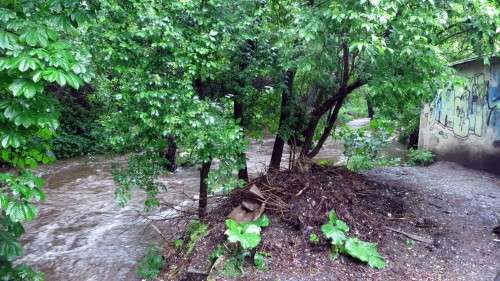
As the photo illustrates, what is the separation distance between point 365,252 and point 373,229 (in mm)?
560

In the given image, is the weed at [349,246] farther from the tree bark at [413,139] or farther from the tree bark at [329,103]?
the tree bark at [413,139]

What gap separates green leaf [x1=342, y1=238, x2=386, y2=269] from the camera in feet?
13.3

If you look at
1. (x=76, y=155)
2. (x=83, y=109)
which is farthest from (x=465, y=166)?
(x=83, y=109)

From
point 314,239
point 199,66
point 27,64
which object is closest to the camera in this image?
point 27,64

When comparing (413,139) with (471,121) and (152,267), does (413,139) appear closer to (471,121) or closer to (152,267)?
(471,121)

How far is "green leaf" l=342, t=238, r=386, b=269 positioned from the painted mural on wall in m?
3.85

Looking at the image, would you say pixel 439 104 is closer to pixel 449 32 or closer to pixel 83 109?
pixel 449 32

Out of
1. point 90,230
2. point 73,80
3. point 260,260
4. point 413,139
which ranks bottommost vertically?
point 90,230

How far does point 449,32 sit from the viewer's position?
5.10 meters

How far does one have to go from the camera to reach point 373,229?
15.2ft

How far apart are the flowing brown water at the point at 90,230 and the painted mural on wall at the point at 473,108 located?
3.59 m

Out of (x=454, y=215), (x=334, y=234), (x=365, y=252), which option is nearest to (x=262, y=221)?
(x=334, y=234)

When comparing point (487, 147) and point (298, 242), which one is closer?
point (298, 242)

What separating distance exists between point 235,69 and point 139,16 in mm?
1631
